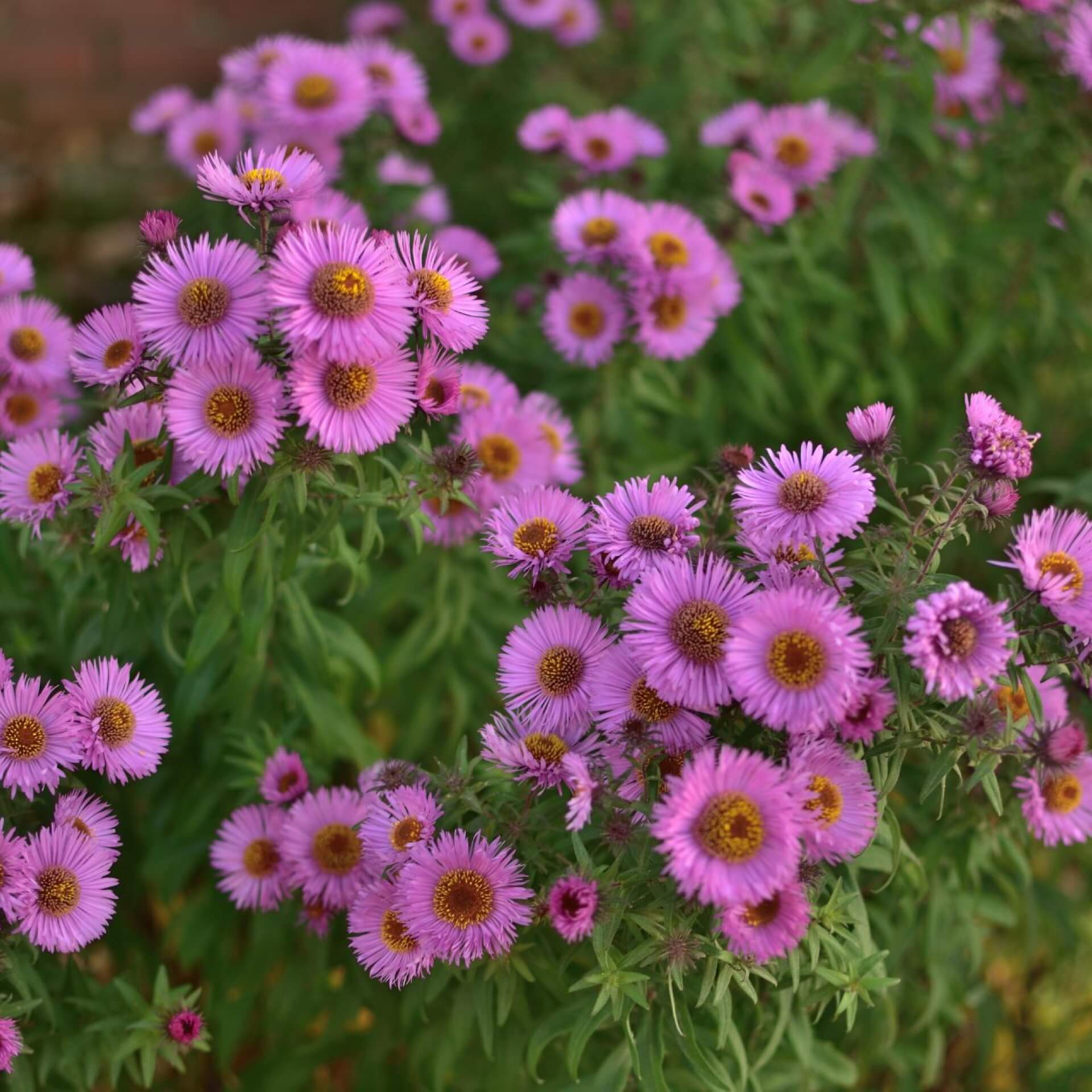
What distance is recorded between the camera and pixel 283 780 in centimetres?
191

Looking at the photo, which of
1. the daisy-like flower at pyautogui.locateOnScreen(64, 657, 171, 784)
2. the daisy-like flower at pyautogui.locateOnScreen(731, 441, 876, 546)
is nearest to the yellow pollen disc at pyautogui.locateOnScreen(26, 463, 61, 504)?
the daisy-like flower at pyautogui.locateOnScreen(64, 657, 171, 784)

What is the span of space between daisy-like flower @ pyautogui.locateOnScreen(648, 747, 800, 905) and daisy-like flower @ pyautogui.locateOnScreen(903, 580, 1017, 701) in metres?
0.22

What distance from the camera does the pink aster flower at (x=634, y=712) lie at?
1.48 m

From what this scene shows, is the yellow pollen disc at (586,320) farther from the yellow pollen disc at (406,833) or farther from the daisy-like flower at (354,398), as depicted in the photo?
the yellow pollen disc at (406,833)

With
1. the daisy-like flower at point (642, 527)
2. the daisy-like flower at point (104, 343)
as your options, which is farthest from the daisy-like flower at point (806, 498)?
the daisy-like flower at point (104, 343)

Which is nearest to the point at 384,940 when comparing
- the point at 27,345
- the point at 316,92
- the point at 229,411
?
the point at 229,411

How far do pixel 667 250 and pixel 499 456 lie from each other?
1.98ft

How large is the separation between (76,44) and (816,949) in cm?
454

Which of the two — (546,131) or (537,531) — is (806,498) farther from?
(546,131)

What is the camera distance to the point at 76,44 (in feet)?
15.1

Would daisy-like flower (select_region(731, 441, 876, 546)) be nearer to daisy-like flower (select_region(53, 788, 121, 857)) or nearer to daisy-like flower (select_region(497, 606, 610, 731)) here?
daisy-like flower (select_region(497, 606, 610, 731))

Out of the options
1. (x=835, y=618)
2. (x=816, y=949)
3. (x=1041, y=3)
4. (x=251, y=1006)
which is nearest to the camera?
(x=835, y=618)

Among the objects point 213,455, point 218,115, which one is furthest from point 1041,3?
point 213,455

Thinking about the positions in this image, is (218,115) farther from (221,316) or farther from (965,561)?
(965,561)
